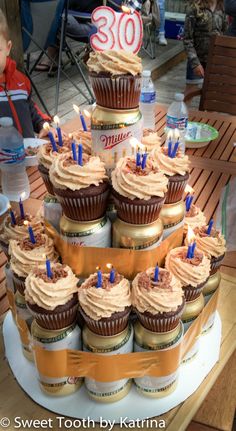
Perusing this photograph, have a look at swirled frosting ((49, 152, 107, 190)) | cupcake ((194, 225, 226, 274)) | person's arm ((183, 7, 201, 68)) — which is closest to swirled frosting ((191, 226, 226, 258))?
cupcake ((194, 225, 226, 274))

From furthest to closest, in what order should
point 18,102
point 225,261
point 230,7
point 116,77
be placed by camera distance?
point 230,7
point 18,102
point 225,261
point 116,77

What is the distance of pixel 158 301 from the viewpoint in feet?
2.87

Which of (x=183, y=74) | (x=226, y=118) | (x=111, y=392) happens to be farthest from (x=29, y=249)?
(x=183, y=74)

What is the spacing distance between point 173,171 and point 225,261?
532mm

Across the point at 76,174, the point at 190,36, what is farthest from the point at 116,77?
the point at 190,36

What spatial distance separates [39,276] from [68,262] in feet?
0.27

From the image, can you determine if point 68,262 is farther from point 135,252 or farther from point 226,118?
point 226,118

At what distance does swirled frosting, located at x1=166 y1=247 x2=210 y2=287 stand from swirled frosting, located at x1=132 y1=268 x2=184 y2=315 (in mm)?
42

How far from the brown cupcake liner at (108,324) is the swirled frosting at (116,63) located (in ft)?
1.63

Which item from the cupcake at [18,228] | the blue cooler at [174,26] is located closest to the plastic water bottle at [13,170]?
the cupcake at [18,228]

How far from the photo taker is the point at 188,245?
1.03 metres

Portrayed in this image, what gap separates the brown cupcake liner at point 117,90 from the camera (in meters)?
0.87

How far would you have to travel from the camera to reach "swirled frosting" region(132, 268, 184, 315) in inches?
34.5

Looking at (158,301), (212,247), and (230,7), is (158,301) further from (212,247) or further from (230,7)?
(230,7)
